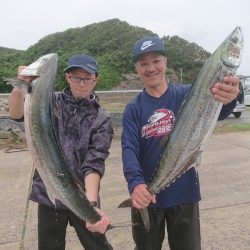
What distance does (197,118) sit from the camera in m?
2.84

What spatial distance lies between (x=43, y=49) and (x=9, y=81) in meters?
43.3

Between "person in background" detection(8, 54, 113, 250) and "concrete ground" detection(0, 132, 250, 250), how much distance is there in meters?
1.03

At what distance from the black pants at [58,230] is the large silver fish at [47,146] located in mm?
477

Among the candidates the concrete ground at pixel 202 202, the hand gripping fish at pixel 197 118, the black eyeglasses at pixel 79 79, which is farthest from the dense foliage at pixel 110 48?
the hand gripping fish at pixel 197 118

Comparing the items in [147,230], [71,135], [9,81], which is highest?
[9,81]

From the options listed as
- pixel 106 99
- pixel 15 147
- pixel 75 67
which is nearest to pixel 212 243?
pixel 75 67

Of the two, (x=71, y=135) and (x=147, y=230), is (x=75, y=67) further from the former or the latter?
(x=147, y=230)

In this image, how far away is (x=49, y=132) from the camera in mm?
2785

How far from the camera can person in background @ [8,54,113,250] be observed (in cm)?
315

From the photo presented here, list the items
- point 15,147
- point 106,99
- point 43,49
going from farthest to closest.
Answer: point 43,49 < point 106,99 < point 15,147

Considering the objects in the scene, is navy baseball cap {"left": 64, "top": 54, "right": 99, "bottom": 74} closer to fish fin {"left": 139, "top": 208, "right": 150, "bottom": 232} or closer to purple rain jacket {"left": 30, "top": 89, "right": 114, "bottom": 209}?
purple rain jacket {"left": 30, "top": 89, "right": 114, "bottom": 209}

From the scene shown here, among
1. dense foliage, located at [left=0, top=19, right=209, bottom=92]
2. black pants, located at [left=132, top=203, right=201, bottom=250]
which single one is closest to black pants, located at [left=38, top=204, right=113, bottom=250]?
black pants, located at [left=132, top=203, right=201, bottom=250]

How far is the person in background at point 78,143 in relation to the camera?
3152mm

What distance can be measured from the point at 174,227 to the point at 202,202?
2203mm
